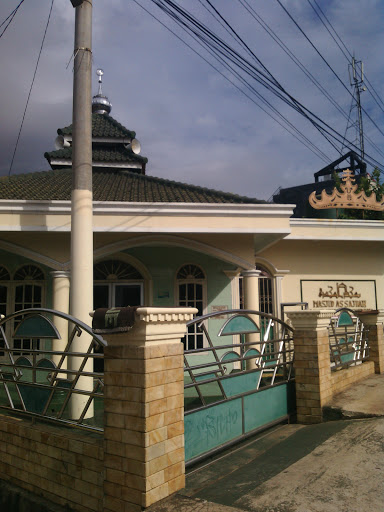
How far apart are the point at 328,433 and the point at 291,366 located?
49.1 inches

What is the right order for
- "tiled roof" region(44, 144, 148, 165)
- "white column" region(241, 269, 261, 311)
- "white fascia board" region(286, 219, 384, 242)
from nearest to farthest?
"white column" region(241, 269, 261, 311) → "white fascia board" region(286, 219, 384, 242) → "tiled roof" region(44, 144, 148, 165)

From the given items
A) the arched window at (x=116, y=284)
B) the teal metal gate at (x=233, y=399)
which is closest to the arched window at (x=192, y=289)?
the arched window at (x=116, y=284)

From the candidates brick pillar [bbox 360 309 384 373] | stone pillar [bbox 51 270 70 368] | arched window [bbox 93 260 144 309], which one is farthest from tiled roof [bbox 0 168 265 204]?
brick pillar [bbox 360 309 384 373]

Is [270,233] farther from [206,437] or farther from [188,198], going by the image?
[206,437]

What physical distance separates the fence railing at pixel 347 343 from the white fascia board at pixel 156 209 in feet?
8.91

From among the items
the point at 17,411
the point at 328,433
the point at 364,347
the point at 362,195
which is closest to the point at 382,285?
the point at 362,195

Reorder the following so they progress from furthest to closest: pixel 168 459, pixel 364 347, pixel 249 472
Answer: pixel 364 347, pixel 249 472, pixel 168 459

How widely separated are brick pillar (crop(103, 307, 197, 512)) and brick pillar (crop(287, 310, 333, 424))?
318 cm

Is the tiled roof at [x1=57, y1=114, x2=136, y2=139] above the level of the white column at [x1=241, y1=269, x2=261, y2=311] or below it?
above

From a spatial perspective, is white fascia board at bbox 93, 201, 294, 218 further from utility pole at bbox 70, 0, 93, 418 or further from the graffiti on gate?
the graffiti on gate

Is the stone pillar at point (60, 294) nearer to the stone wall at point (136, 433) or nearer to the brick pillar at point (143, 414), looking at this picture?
the stone wall at point (136, 433)

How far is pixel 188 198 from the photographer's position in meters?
10.8

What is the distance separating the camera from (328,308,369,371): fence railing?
26.3 ft

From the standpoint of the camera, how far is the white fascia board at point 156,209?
9078mm
